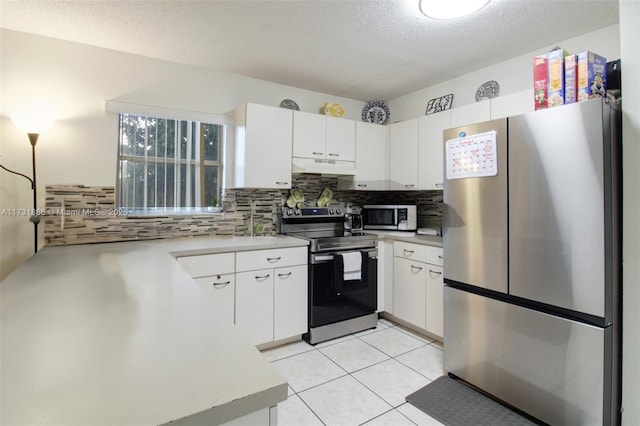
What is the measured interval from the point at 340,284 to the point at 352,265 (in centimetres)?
19

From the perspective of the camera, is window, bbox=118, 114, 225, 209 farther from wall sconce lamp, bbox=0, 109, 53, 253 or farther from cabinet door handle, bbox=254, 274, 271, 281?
cabinet door handle, bbox=254, 274, 271, 281

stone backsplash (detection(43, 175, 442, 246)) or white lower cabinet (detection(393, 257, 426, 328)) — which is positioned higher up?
stone backsplash (detection(43, 175, 442, 246))

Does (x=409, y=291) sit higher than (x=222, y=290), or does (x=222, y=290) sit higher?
(x=222, y=290)

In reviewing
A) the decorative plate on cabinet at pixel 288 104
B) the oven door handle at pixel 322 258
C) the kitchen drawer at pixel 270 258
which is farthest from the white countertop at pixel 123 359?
the decorative plate on cabinet at pixel 288 104

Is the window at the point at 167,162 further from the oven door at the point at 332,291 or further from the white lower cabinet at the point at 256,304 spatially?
the oven door at the point at 332,291

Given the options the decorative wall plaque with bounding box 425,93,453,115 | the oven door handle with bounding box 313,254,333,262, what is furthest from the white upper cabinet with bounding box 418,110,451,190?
the oven door handle with bounding box 313,254,333,262

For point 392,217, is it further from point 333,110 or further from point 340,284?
point 333,110

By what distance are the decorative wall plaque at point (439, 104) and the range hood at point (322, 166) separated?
94 cm

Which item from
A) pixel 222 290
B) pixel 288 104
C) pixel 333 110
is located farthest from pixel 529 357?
pixel 288 104

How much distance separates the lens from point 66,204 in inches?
94.7

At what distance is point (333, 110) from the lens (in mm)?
3322

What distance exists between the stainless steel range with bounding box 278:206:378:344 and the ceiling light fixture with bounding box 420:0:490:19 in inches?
68.6

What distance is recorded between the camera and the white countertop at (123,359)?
1.79ft

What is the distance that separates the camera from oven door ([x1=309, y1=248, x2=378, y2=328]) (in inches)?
106
